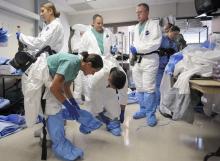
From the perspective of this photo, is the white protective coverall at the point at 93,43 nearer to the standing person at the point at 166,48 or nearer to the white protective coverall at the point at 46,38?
the white protective coverall at the point at 46,38

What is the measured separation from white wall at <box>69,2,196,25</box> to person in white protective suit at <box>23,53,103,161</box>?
4.55 metres

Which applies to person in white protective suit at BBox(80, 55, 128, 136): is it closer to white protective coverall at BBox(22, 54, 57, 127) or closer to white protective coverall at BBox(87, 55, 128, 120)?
white protective coverall at BBox(87, 55, 128, 120)

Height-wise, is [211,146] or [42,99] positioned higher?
[42,99]

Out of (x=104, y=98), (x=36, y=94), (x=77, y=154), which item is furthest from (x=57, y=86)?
(x=104, y=98)

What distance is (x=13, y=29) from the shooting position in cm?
405

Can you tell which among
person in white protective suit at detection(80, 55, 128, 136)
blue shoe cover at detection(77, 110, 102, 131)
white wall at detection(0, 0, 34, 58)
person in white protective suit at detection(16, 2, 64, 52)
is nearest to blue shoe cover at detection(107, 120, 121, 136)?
person in white protective suit at detection(80, 55, 128, 136)

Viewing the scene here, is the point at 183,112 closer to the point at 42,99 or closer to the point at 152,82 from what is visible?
the point at 152,82

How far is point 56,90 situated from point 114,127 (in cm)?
91

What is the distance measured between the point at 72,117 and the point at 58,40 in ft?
3.20

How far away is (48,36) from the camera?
224 centimetres

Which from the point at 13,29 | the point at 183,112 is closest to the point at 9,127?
the point at 183,112

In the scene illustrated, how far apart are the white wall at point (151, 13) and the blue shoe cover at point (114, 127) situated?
13.9 ft

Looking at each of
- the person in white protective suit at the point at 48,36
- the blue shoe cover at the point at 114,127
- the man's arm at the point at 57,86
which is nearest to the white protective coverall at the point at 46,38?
the person in white protective suit at the point at 48,36

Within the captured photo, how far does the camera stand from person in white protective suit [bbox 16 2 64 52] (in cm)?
224
